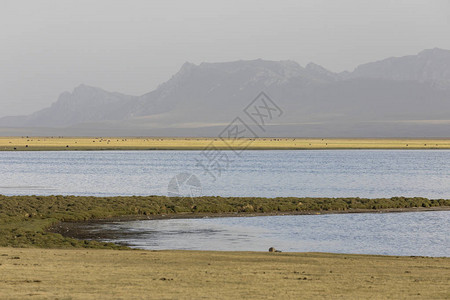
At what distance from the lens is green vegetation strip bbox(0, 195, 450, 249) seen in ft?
110

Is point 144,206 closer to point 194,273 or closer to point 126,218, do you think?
point 126,218

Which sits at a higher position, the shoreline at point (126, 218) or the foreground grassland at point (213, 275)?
the foreground grassland at point (213, 275)

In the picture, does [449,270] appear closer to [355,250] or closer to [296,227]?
[355,250]

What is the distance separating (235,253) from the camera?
23.3m

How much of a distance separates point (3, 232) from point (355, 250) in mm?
12573

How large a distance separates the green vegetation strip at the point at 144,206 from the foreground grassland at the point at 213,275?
9.48 meters

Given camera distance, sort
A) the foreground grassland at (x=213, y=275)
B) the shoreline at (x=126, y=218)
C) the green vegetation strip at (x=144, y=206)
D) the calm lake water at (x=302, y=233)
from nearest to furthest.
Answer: the foreground grassland at (x=213, y=275) → the calm lake water at (x=302, y=233) → the shoreline at (x=126, y=218) → the green vegetation strip at (x=144, y=206)

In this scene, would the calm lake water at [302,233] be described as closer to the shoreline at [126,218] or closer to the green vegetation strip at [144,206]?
the shoreline at [126,218]

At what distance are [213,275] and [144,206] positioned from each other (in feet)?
68.4

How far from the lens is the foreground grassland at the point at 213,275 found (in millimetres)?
15367

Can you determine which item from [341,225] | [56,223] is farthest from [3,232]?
[341,225]

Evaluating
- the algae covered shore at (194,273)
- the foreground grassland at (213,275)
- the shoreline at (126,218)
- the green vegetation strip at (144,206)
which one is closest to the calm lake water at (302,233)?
the shoreline at (126,218)

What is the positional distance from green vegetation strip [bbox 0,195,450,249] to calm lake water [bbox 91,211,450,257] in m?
2.25

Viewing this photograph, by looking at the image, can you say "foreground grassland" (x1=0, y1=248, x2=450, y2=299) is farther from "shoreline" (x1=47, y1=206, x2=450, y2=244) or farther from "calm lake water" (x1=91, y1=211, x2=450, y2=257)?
"shoreline" (x1=47, y1=206, x2=450, y2=244)
